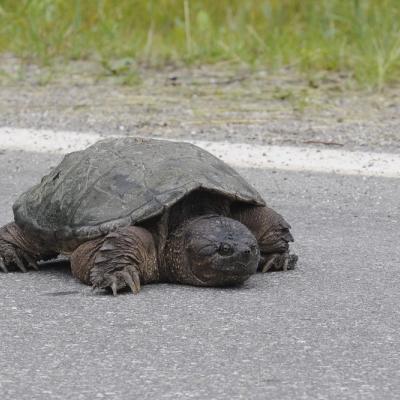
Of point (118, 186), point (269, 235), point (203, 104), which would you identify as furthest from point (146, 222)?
point (203, 104)

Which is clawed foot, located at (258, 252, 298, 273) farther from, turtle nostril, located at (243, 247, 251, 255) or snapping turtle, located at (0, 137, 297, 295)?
turtle nostril, located at (243, 247, 251, 255)

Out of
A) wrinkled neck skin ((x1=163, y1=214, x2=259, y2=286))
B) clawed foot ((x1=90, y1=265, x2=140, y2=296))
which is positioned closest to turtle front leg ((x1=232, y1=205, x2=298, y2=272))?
wrinkled neck skin ((x1=163, y1=214, x2=259, y2=286))

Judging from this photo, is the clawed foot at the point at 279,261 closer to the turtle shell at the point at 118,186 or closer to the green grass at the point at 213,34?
the turtle shell at the point at 118,186

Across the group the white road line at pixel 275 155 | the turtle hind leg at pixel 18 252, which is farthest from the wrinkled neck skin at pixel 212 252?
the white road line at pixel 275 155

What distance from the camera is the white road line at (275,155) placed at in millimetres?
5379

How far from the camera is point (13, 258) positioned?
3895mm

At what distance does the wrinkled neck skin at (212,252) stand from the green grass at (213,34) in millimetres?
3706

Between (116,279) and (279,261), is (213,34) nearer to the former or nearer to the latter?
(279,261)

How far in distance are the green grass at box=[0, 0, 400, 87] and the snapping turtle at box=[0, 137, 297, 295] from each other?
136 inches

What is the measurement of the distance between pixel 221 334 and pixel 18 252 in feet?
3.57

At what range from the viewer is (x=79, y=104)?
22.9ft

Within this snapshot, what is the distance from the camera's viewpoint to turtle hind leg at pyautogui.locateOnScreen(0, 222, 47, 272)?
3891 mm

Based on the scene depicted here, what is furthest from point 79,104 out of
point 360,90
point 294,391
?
point 294,391

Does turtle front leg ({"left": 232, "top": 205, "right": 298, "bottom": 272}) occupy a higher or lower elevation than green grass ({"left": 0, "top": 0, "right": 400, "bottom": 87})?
lower
